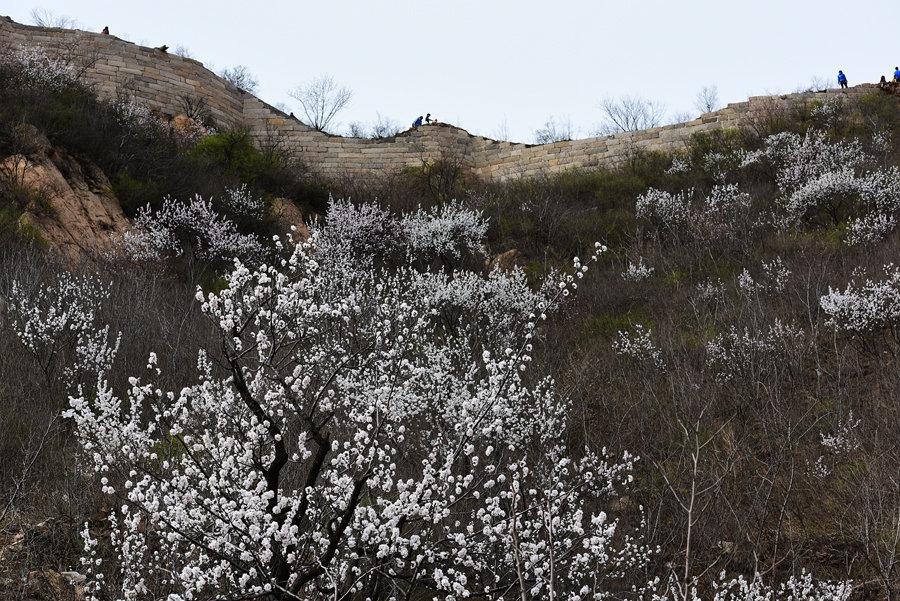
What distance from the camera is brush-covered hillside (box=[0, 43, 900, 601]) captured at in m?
4.05

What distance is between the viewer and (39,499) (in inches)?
229

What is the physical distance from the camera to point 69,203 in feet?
41.7

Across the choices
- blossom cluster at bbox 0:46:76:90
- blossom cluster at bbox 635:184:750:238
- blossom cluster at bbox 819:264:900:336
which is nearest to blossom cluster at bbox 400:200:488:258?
blossom cluster at bbox 635:184:750:238

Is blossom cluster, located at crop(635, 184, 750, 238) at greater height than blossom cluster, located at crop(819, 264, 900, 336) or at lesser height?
greater

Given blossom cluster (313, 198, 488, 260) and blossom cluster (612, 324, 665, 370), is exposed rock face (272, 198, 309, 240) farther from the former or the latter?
blossom cluster (612, 324, 665, 370)

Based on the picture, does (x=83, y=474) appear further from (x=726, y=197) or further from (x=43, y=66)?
(x=43, y=66)

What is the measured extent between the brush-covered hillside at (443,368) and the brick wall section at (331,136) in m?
0.84

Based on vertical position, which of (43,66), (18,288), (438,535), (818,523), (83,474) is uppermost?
(43,66)

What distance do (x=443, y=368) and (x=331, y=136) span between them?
1506 centimetres

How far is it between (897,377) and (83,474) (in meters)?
6.97

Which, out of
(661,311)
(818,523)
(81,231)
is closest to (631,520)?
(818,523)

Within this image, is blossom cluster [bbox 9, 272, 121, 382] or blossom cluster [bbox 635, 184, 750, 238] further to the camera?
blossom cluster [bbox 635, 184, 750, 238]

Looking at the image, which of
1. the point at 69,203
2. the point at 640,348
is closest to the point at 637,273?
the point at 640,348

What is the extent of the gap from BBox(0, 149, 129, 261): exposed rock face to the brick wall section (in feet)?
21.9
